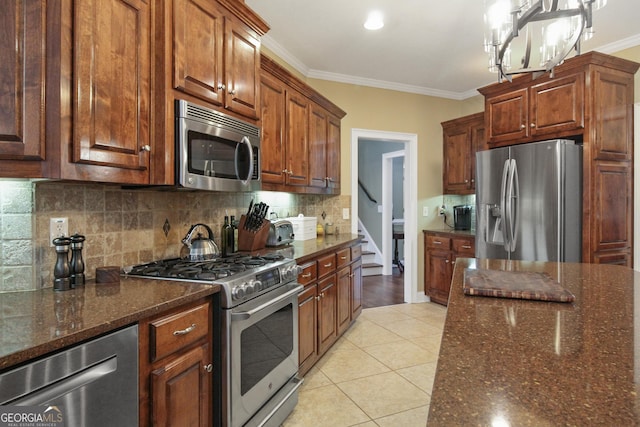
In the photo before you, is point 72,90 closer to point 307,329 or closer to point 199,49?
point 199,49

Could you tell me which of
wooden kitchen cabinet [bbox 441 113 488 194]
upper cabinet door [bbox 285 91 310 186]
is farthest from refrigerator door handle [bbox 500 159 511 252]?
upper cabinet door [bbox 285 91 310 186]

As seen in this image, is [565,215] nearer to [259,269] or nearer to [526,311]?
[526,311]

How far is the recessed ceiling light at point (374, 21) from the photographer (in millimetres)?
2944

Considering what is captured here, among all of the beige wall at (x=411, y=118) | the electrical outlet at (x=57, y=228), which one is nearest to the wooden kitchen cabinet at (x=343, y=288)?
the beige wall at (x=411, y=118)

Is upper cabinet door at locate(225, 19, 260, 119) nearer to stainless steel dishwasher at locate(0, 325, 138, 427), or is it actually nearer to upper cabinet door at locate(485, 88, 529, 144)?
stainless steel dishwasher at locate(0, 325, 138, 427)

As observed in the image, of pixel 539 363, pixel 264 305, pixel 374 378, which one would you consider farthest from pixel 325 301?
pixel 539 363

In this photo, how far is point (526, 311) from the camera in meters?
1.17

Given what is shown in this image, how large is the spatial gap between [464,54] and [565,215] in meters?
1.88

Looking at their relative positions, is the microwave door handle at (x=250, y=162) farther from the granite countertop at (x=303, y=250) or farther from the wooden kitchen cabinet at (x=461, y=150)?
the wooden kitchen cabinet at (x=461, y=150)

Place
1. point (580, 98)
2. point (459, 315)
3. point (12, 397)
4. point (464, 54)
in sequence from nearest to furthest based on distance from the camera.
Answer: point (12, 397)
point (459, 315)
point (580, 98)
point (464, 54)

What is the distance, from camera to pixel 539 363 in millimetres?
774

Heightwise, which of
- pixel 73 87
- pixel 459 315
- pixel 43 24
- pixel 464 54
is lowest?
pixel 459 315

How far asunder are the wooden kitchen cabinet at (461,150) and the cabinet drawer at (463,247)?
69 cm

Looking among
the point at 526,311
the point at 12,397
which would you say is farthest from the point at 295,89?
the point at 12,397
